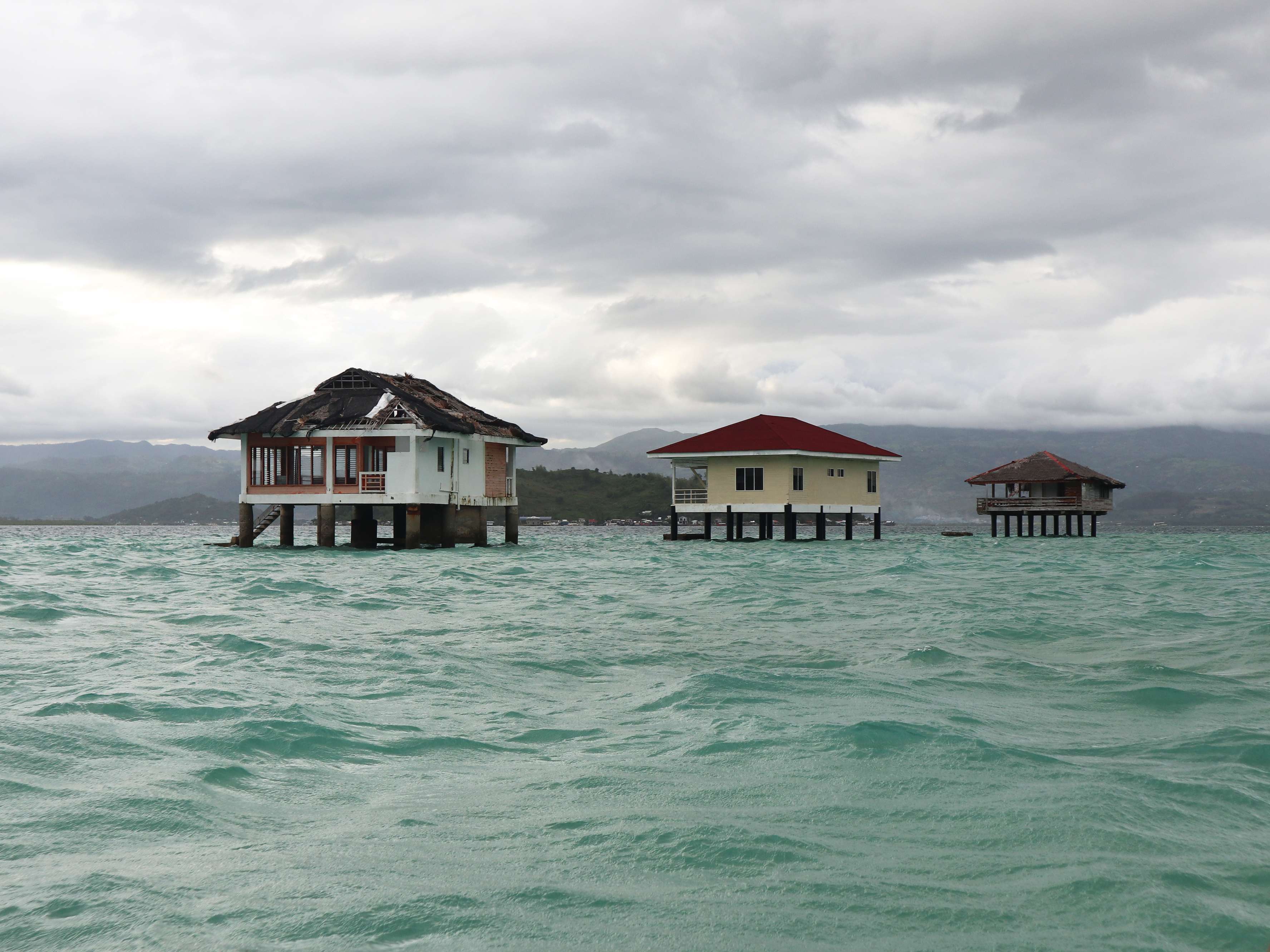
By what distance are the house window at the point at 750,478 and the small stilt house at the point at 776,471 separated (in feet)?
0.11

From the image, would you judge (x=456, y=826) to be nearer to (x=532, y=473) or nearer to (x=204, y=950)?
(x=204, y=950)

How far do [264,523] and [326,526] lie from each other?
4.58 metres

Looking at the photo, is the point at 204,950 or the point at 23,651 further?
the point at 23,651

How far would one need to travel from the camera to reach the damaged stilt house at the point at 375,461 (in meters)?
36.7

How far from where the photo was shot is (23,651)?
1133 cm

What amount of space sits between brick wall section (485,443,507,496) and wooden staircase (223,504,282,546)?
7.86 meters

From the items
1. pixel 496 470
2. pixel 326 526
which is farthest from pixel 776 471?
pixel 326 526

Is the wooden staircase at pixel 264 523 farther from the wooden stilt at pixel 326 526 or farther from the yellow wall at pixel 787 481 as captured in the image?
the yellow wall at pixel 787 481

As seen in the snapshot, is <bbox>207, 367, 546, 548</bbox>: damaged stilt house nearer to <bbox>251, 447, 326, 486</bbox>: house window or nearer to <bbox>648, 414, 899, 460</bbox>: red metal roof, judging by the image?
<bbox>251, 447, 326, 486</bbox>: house window

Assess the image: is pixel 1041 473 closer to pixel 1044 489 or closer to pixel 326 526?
pixel 1044 489

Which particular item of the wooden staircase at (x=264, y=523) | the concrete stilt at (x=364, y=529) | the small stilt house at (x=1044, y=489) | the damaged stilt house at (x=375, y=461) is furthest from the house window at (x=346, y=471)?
the small stilt house at (x=1044, y=489)

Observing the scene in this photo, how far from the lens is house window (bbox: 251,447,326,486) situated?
3962cm

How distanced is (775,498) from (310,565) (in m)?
24.3

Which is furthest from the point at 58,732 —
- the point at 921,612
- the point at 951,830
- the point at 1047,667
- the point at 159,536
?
the point at 159,536
